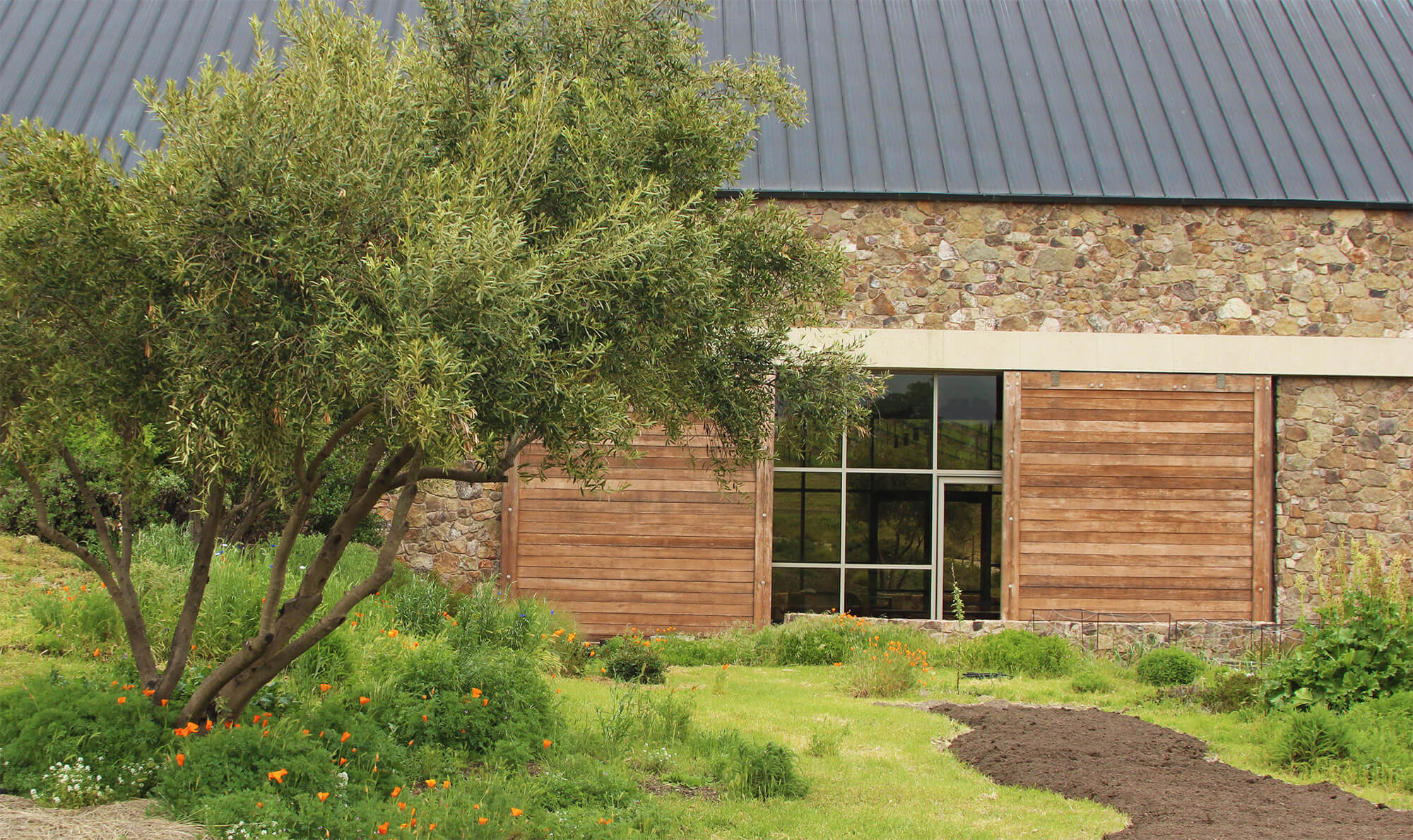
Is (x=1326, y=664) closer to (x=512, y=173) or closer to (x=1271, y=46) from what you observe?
(x=512, y=173)

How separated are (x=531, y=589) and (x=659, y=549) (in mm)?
1693

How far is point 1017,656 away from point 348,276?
969cm

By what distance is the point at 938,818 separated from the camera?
7094 mm

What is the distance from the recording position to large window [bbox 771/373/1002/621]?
15.2 meters

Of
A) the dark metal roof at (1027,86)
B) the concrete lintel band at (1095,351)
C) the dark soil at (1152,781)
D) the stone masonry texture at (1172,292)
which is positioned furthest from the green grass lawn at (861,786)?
the dark metal roof at (1027,86)

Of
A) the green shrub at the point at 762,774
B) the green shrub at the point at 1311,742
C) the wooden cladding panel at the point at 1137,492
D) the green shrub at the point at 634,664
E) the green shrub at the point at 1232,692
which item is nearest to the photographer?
the green shrub at the point at 762,774

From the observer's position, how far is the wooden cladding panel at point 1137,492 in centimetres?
1462

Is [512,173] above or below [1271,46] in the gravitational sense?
below

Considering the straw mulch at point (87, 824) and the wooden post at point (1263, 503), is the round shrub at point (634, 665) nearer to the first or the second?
the straw mulch at point (87, 824)

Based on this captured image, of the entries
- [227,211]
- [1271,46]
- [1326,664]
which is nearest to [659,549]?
[1326,664]

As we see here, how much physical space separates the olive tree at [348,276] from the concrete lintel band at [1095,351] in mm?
8483

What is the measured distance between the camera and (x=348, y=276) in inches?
201

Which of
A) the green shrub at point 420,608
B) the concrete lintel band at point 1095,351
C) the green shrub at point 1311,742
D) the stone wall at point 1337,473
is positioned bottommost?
the green shrub at point 1311,742

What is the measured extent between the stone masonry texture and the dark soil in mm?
6067
